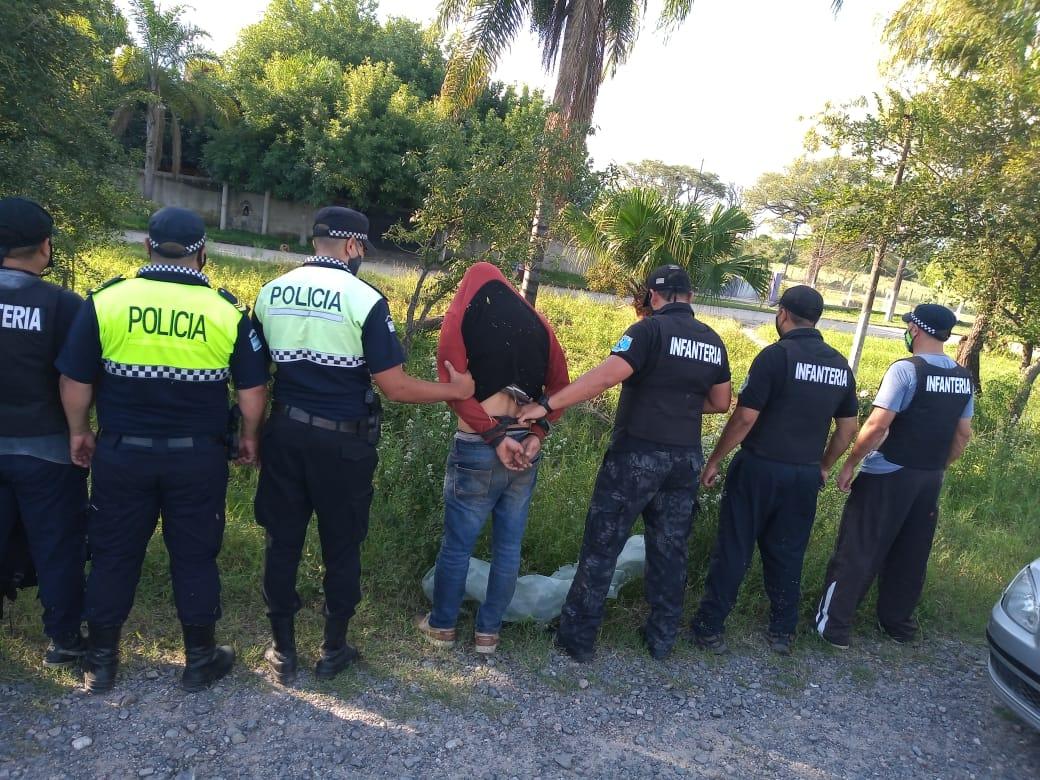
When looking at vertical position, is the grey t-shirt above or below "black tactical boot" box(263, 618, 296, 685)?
above

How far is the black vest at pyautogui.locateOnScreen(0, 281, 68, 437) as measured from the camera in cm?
271

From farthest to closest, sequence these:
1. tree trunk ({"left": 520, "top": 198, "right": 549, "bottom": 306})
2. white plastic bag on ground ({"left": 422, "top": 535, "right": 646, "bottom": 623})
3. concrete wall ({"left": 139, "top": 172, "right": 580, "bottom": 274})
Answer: concrete wall ({"left": 139, "top": 172, "right": 580, "bottom": 274}) → tree trunk ({"left": 520, "top": 198, "right": 549, "bottom": 306}) → white plastic bag on ground ({"left": 422, "top": 535, "right": 646, "bottom": 623})

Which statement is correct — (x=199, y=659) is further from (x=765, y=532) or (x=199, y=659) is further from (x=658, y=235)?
(x=658, y=235)

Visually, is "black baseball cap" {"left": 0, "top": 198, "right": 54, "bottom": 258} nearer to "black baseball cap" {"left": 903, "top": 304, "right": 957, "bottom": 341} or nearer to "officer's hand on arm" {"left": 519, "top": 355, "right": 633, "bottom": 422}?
"officer's hand on arm" {"left": 519, "top": 355, "right": 633, "bottom": 422}

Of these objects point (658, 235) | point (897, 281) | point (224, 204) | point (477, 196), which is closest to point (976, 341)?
point (658, 235)

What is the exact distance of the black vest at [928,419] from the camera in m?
3.80

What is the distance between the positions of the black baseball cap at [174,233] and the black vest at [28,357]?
1.60 feet

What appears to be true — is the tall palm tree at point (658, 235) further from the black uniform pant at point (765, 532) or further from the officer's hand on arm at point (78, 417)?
the officer's hand on arm at point (78, 417)

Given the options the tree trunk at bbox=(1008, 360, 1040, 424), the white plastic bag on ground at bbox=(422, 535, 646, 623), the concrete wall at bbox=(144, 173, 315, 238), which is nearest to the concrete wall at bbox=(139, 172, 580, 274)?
the concrete wall at bbox=(144, 173, 315, 238)

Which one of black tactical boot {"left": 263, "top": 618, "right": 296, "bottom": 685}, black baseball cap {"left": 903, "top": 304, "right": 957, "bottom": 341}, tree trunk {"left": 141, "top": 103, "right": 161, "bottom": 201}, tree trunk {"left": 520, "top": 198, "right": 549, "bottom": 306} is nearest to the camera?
black tactical boot {"left": 263, "top": 618, "right": 296, "bottom": 685}

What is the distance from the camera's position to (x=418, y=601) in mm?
3828

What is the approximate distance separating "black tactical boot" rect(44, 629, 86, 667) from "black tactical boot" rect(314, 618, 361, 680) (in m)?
0.99

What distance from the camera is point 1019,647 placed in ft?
10.4

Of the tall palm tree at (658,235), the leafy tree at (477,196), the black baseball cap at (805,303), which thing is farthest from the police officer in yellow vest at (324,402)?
the tall palm tree at (658,235)
